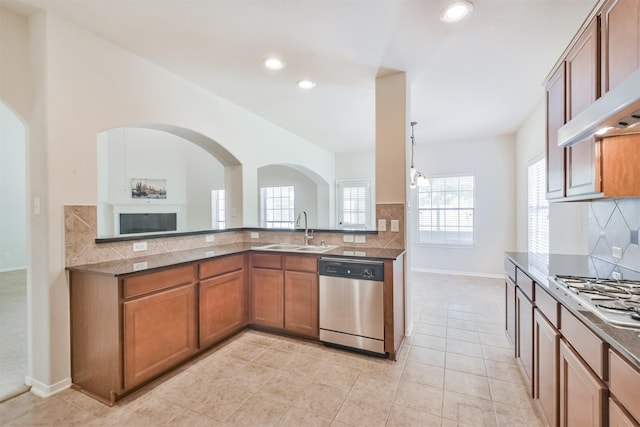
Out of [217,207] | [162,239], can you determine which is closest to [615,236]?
[162,239]

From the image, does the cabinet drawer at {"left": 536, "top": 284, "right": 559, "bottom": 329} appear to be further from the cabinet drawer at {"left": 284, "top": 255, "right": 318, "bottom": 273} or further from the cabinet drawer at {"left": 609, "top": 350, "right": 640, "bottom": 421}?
the cabinet drawer at {"left": 284, "top": 255, "right": 318, "bottom": 273}

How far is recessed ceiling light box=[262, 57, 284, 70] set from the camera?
8.86ft

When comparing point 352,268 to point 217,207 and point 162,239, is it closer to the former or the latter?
point 162,239

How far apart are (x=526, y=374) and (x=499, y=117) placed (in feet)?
12.3

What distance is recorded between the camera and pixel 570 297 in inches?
54.7

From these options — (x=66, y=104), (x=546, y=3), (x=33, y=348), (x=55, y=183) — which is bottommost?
(x=33, y=348)

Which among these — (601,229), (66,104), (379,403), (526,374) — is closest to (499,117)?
(601,229)

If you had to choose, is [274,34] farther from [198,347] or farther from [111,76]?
[198,347]

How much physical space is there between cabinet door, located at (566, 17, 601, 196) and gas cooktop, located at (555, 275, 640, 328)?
53 centimetres

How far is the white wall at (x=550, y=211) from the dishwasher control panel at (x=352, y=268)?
79.3 inches

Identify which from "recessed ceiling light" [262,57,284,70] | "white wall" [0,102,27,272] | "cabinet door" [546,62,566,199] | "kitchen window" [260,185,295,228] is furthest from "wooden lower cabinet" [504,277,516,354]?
"white wall" [0,102,27,272]

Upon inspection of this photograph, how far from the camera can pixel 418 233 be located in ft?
20.3

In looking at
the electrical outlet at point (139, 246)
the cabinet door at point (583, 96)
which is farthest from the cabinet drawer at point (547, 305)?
the electrical outlet at point (139, 246)

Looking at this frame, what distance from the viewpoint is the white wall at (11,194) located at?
5719mm
